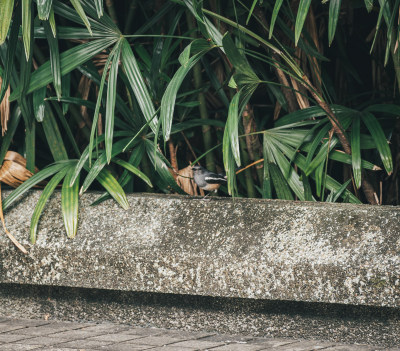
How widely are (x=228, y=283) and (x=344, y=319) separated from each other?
55cm

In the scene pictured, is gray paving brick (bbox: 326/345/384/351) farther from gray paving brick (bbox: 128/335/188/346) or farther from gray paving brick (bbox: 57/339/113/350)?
gray paving brick (bbox: 57/339/113/350)

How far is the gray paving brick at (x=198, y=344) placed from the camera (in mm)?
2939

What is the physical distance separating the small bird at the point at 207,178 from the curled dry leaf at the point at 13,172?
942 mm

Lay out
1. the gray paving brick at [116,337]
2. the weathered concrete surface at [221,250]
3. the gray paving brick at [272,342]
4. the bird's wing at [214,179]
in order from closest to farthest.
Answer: the weathered concrete surface at [221,250] < the gray paving brick at [272,342] < the gray paving brick at [116,337] < the bird's wing at [214,179]

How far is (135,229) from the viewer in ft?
10.8

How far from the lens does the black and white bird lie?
11.9 ft

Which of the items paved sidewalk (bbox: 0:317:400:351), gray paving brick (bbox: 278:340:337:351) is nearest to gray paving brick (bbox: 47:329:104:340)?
paved sidewalk (bbox: 0:317:400:351)

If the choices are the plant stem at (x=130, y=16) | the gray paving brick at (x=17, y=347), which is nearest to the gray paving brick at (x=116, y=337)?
the gray paving brick at (x=17, y=347)

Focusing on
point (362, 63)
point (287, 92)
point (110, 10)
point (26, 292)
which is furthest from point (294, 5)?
point (26, 292)

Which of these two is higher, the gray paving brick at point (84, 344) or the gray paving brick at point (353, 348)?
the gray paving brick at point (84, 344)

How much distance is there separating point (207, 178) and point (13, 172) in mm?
1082

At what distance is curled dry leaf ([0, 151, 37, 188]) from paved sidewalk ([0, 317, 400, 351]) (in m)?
0.81

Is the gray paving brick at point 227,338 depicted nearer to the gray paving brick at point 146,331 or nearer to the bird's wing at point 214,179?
the gray paving brick at point 146,331

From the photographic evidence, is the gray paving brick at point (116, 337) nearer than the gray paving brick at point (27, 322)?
Yes
